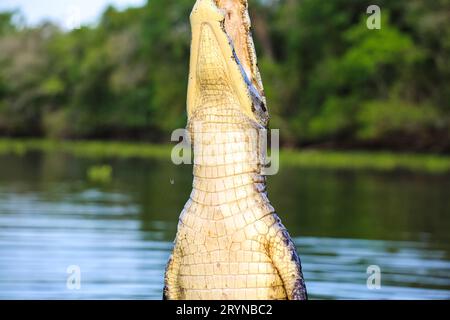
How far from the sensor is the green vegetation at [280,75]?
53.3m

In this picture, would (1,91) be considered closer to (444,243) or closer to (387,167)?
(387,167)

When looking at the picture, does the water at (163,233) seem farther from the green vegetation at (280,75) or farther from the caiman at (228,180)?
the green vegetation at (280,75)

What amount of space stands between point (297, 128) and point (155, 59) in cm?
1113

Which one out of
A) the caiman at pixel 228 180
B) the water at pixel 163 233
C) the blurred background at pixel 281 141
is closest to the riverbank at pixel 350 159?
the blurred background at pixel 281 141

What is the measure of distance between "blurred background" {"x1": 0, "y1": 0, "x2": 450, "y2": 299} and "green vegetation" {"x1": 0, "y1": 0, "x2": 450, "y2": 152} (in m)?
0.10

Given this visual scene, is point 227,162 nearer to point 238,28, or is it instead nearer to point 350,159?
point 238,28

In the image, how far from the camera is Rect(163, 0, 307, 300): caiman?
4246 millimetres

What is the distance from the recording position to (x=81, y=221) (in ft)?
62.2

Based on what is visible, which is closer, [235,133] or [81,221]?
[235,133]

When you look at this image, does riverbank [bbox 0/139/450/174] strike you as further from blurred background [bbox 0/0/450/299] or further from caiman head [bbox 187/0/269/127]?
caiman head [bbox 187/0/269/127]

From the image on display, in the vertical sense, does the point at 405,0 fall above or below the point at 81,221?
above

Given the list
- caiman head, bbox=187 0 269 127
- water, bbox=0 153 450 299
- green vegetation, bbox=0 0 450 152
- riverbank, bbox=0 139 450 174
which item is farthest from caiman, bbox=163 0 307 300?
green vegetation, bbox=0 0 450 152

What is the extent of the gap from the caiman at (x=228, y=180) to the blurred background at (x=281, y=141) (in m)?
0.55
